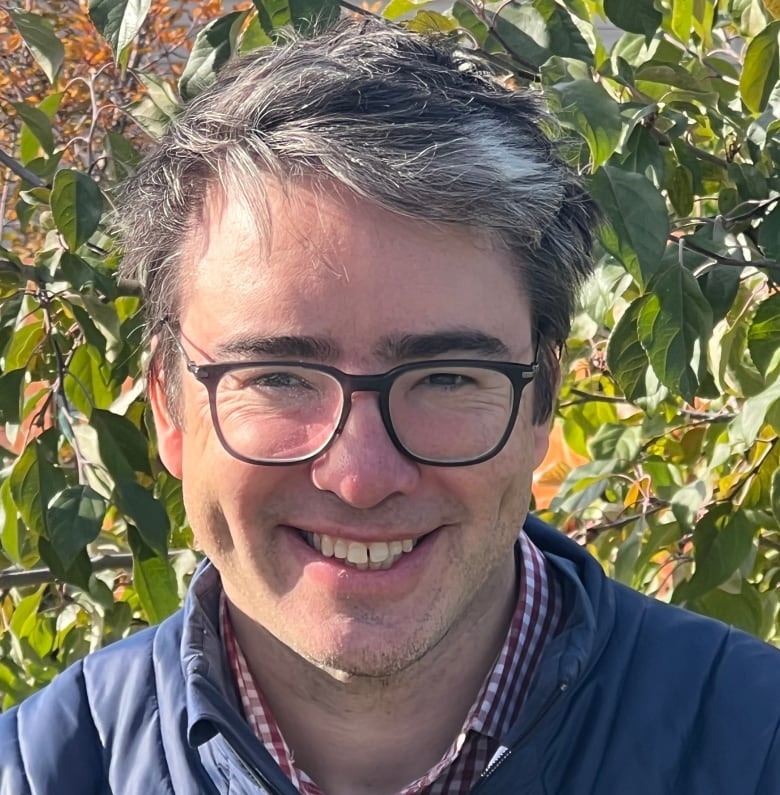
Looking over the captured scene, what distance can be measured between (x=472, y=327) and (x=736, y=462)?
1097 millimetres

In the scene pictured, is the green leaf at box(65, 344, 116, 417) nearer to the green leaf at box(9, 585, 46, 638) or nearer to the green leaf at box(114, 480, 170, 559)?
the green leaf at box(114, 480, 170, 559)

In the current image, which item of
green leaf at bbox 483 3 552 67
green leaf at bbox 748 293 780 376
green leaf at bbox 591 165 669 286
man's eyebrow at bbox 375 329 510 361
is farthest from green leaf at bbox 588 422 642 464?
man's eyebrow at bbox 375 329 510 361

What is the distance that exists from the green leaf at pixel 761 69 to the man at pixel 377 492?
1.31ft

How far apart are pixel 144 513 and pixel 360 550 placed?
1.83ft

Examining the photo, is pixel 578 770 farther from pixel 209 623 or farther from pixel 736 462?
pixel 736 462

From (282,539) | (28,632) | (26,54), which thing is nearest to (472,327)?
(282,539)

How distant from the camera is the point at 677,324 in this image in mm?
1802

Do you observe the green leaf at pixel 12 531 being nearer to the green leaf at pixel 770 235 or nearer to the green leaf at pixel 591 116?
the green leaf at pixel 591 116

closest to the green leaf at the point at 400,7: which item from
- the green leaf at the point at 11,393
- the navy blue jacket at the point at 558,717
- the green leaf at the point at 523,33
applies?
the green leaf at the point at 523,33

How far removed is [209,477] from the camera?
1.58 m

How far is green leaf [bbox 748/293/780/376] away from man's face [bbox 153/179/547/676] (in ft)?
1.70

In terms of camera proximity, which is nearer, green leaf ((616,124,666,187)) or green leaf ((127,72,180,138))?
green leaf ((616,124,666,187))

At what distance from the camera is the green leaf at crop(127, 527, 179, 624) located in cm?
211

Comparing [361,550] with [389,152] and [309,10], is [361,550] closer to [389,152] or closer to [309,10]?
[389,152]
